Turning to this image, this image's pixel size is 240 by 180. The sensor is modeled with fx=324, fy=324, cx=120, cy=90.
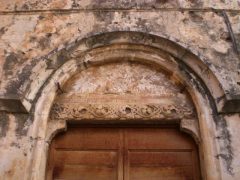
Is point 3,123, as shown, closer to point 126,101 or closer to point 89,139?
point 89,139

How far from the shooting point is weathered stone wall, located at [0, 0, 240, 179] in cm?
325

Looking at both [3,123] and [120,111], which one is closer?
[3,123]

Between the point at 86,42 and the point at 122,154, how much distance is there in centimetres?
136

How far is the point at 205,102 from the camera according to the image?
3.46 metres

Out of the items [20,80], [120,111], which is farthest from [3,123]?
[120,111]

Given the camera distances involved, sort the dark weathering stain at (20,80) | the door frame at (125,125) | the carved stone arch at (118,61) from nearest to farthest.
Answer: the carved stone arch at (118,61) < the dark weathering stain at (20,80) < the door frame at (125,125)

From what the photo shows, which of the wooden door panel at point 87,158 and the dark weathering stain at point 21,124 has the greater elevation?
the dark weathering stain at point 21,124

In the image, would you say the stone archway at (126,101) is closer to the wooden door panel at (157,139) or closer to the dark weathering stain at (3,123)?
the wooden door panel at (157,139)

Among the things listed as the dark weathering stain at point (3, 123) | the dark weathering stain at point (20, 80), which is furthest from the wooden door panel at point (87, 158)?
the dark weathering stain at point (20, 80)

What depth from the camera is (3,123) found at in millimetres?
3318

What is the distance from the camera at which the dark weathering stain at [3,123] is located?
3271mm

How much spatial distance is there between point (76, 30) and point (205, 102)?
176 cm

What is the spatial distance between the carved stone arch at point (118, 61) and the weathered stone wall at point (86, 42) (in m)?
0.07

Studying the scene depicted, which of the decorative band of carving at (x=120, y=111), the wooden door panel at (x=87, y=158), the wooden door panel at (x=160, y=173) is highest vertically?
the decorative band of carving at (x=120, y=111)
